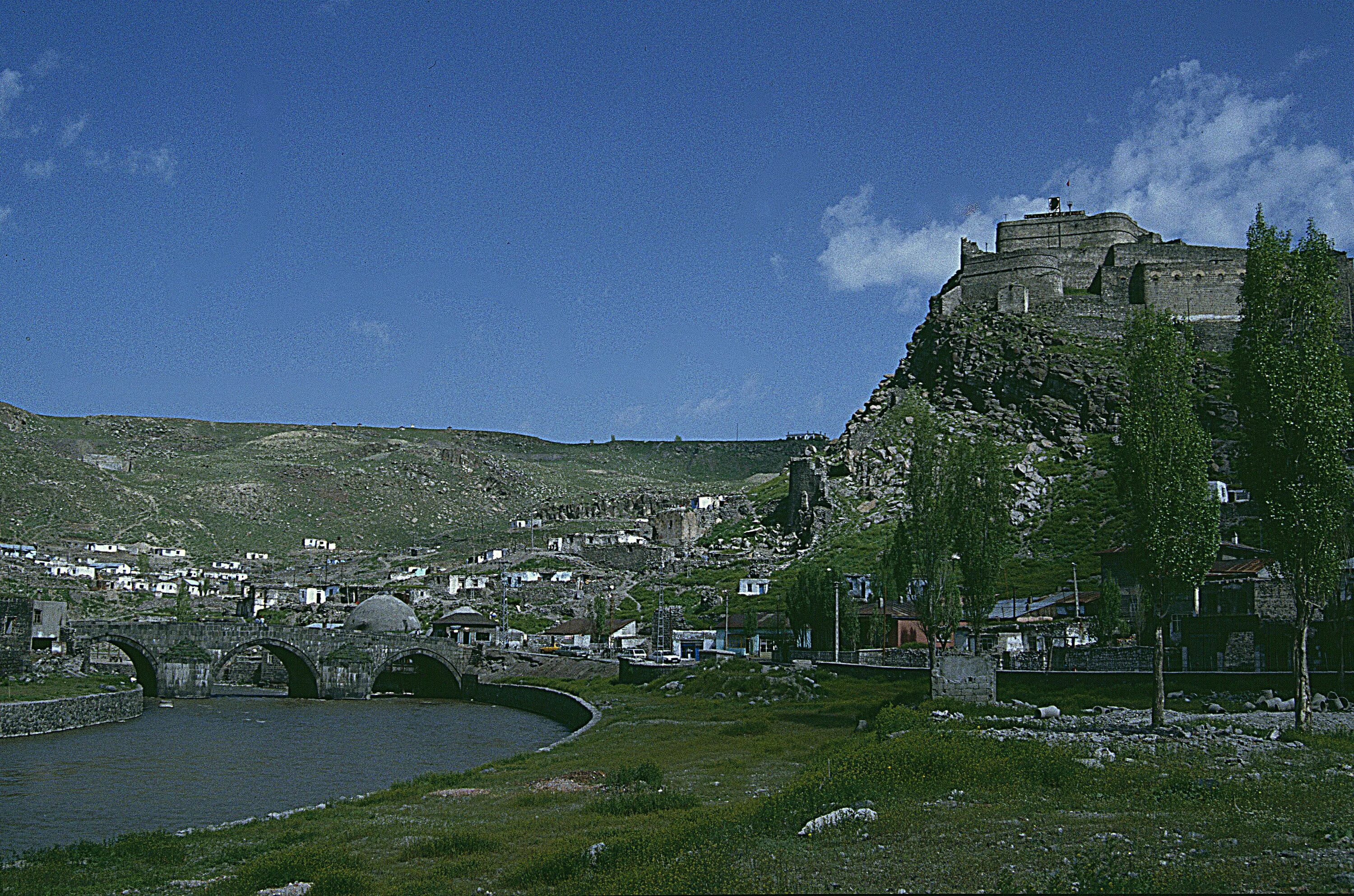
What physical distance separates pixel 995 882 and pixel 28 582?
Result: 326 feet

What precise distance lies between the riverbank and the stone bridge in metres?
49.6

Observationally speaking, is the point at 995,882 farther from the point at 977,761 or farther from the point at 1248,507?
the point at 1248,507

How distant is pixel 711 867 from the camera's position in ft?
39.5

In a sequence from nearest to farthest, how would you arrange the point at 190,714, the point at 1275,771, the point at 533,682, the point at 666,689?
the point at 1275,771 < the point at 666,689 < the point at 190,714 < the point at 533,682

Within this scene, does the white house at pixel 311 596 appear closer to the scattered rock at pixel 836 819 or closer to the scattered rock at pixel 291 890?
the scattered rock at pixel 291 890

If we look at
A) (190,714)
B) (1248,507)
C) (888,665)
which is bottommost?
(190,714)

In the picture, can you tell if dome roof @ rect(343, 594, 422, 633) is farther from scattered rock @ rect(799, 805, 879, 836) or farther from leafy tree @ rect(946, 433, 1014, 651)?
scattered rock @ rect(799, 805, 879, 836)

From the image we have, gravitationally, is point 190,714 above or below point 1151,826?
below

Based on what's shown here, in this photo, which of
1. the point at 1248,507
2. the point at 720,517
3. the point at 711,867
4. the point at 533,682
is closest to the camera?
the point at 711,867

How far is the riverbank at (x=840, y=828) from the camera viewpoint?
36.2ft

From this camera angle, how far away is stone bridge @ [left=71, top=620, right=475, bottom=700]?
70.9m

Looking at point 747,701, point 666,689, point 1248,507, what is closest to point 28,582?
point 666,689

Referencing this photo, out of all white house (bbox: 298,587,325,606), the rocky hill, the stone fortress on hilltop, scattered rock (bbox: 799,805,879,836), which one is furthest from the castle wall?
Answer: scattered rock (bbox: 799,805,879,836)

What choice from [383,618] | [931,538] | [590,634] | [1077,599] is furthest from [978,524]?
[383,618]
